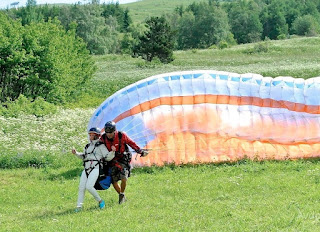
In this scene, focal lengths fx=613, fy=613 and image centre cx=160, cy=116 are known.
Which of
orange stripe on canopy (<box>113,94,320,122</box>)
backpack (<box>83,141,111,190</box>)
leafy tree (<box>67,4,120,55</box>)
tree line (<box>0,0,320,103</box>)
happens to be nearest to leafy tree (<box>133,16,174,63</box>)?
Answer: tree line (<box>0,0,320,103</box>)

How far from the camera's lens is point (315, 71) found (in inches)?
2040

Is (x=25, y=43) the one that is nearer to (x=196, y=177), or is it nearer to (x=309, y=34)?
(x=196, y=177)

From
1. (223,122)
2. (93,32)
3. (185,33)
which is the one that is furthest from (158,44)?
(185,33)

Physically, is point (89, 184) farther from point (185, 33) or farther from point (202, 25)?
point (185, 33)

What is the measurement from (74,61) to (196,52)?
1877 inches

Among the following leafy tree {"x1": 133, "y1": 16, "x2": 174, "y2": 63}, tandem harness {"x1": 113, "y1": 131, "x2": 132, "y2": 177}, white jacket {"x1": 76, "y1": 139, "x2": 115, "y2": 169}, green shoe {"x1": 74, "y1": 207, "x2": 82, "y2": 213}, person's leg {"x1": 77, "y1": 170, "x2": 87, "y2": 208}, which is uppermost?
white jacket {"x1": 76, "y1": 139, "x2": 115, "y2": 169}

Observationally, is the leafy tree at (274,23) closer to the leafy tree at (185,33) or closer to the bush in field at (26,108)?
the leafy tree at (185,33)

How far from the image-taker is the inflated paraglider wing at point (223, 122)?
17984mm

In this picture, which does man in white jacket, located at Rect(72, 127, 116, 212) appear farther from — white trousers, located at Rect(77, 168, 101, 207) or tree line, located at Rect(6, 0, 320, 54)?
tree line, located at Rect(6, 0, 320, 54)

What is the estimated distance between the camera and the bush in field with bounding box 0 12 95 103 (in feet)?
112

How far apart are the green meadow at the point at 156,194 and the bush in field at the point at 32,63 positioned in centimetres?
970

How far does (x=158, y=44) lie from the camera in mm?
74500

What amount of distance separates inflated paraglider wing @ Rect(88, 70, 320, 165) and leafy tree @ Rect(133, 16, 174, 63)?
183 ft

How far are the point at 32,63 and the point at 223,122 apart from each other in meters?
19.5
